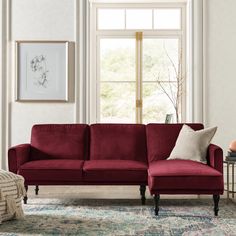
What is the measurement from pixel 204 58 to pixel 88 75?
1.63 metres

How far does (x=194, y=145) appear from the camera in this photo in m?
4.44

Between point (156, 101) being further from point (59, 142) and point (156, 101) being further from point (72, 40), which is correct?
point (59, 142)

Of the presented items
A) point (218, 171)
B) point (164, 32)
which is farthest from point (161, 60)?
point (218, 171)

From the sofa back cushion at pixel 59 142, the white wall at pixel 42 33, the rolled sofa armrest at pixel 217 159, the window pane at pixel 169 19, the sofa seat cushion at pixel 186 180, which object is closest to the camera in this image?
the sofa seat cushion at pixel 186 180

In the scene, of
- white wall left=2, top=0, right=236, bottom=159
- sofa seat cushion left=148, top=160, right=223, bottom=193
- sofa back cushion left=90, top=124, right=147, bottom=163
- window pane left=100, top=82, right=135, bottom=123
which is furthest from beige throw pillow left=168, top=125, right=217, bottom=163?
window pane left=100, top=82, right=135, bottom=123

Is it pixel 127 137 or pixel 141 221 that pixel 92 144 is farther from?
pixel 141 221

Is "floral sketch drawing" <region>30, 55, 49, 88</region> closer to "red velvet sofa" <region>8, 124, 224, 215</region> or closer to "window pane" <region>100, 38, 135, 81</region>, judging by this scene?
"window pane" <region>100, 38, 135, 81</region>

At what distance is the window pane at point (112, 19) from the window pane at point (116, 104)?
842mm

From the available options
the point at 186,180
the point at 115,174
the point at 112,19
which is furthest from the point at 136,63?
the point at 186,180

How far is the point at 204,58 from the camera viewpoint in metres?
5.93

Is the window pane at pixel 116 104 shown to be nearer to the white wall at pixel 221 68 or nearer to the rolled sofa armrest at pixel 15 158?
the white wall at pixel 221 68

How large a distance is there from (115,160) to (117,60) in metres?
2.34

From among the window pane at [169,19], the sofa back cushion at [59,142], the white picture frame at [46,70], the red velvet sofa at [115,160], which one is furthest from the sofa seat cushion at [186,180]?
the window pane at [169,19]

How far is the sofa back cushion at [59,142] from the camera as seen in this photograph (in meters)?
4.78
